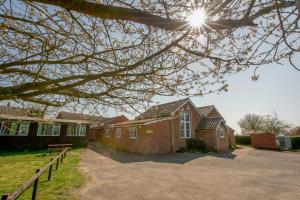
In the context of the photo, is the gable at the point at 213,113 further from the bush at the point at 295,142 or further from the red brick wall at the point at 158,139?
the bush at the point at 295,142

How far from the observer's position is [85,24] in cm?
387

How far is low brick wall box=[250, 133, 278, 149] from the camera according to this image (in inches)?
1187

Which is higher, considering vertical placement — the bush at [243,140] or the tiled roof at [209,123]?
the tiled roof at [209,123]

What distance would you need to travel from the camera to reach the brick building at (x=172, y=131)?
20672 mm

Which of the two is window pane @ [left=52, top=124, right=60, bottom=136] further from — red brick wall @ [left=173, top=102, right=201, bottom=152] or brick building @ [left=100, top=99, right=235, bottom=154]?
red brick wall @ [left=173, top=102, right=201, bottom=152]

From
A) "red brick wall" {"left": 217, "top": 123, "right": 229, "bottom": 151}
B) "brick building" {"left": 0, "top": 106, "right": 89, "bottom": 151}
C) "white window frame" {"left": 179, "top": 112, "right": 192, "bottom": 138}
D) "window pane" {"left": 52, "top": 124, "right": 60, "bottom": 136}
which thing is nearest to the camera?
"brick building" {"left": 0, "top": 106, "right": 89, "bottom": 151}

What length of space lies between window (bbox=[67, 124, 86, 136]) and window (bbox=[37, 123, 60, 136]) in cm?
155

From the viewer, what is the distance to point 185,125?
24.9 metres

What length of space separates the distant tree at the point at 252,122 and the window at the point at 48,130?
53194mm

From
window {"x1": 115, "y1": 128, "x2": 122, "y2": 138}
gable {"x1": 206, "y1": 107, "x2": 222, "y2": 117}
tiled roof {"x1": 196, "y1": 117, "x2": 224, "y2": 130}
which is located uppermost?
gable {"x1": 206, "y1": 107, "x2": 222, "y2": 117}

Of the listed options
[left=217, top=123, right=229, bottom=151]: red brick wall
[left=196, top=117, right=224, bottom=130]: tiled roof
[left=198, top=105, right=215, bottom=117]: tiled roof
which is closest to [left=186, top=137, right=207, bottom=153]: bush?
[left=196, top=117, right=224, bottom=130]: tiled roof

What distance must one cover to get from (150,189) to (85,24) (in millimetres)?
6423

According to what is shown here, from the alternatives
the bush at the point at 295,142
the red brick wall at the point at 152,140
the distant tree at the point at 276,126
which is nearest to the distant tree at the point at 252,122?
the distant tree at the point at 276,126

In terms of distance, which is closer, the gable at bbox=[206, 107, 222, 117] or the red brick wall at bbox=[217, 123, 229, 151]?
the red brick wall at bbox=[217, 123, 229, 151]
